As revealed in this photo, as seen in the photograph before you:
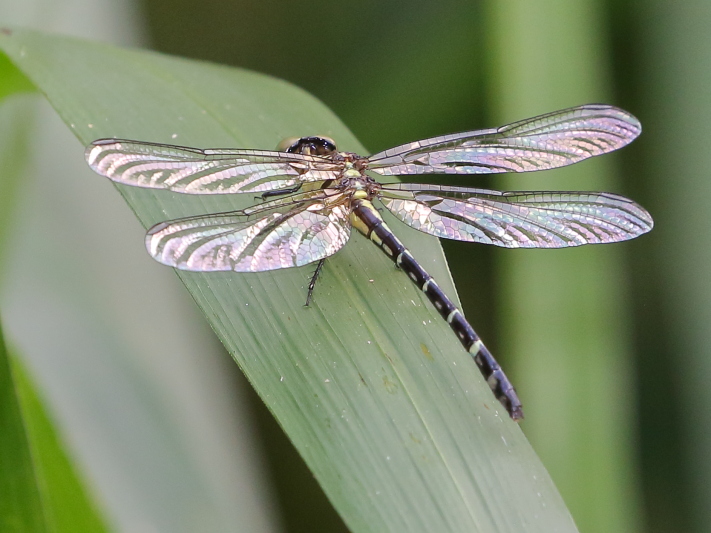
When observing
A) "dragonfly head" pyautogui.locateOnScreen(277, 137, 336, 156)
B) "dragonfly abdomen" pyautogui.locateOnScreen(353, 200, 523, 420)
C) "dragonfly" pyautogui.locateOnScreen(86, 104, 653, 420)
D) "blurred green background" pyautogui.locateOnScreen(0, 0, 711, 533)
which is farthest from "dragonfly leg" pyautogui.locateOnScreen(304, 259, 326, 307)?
"blurred green background" pyautogui.locateOnScreen(0, 0, 711, 533)

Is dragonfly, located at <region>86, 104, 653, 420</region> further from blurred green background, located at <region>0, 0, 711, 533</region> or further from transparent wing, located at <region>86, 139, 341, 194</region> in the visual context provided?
blurred green background, located at <region>0, 0, 711, 533</region>

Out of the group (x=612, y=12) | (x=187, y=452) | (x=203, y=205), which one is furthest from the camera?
(x=612, y=12)

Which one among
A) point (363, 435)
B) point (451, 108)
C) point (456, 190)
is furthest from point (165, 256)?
point (451, 108)

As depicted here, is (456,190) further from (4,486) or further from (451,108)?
(4,486)

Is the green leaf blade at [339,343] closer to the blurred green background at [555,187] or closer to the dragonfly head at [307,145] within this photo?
the dragonfly head at [307,145]

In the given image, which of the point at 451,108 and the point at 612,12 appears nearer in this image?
the point at 612,12

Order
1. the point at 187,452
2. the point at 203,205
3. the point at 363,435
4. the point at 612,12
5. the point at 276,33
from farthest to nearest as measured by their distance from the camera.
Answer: the point at 276,33 → the point at 612,12 → the point at 187,452 → the point at 203,205 → the point at 363,435

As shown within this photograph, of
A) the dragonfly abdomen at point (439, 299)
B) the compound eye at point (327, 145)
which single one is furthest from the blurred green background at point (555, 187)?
the compound eye at point (327, 145)
